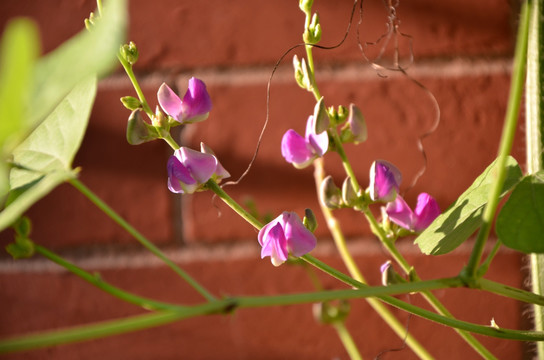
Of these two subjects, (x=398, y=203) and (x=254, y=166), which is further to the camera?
(x=254, y=166)

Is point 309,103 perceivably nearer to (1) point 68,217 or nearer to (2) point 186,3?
(2) point 186,3

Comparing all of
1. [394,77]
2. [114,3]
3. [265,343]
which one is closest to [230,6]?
[394,77]

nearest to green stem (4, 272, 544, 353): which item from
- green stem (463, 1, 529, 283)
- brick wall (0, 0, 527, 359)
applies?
green stem (463, 1, 529, 283)

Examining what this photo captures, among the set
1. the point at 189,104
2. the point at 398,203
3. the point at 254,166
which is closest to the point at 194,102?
the point at 189,104

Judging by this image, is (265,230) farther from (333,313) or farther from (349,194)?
(333,313)

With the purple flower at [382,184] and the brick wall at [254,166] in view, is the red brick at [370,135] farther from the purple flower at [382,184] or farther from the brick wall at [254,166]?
the purple flower at [382,184]

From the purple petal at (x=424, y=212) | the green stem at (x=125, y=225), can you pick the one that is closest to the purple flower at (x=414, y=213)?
the purple petal at (x=424, y=212)
